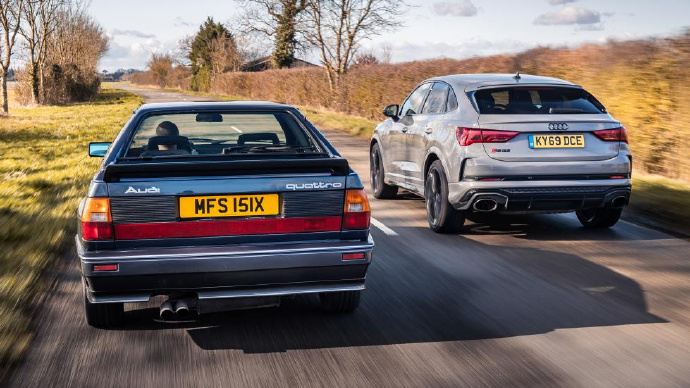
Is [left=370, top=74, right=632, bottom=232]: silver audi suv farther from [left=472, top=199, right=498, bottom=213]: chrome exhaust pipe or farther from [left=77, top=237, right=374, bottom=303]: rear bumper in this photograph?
[left=77, top=237, right=374, bottom=303]: rear bumper

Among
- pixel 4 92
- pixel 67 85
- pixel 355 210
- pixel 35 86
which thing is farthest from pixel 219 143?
pixel 67 85

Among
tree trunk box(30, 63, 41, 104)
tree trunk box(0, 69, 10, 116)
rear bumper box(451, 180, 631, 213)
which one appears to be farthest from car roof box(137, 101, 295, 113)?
tree trunk box(30, 63, 41, 104)

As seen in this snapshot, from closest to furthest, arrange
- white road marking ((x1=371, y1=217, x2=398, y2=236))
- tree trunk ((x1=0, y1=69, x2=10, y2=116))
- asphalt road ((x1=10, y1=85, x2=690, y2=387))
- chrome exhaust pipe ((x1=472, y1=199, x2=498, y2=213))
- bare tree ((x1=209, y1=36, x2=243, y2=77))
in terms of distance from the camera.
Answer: asphalt road ((x1=10, y1=85, x2=690, y2=387)) → chrome exhaust pipe ((x1=472, y1=199, x2=498, y2=213)) → white road marking ((x1=371, y1=217, x2=398, y2=236)) → tree trunk ((x1=0, y1=69, x2=10, y2=116)) → bare tree ((x1=209, y1=36, x2=243, y2=77))

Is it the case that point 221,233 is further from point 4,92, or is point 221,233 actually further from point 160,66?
point 160,66

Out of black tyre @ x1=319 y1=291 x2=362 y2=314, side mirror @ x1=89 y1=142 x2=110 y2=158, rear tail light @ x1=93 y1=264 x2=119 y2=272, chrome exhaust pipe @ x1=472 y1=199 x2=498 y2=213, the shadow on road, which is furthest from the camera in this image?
chrome exhaust pipe @ x1=472 y1=199 x2=498 y2=213

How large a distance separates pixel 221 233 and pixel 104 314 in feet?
3.24

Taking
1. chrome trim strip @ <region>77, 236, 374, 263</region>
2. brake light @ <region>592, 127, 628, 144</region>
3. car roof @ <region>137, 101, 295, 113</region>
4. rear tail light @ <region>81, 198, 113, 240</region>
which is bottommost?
chrome trim strip @ <region>77, 236, 374, 263</region>

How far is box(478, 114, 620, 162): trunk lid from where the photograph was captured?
23.5 ft

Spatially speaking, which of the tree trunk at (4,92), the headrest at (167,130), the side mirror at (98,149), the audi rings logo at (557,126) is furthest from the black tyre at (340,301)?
the tree trunk at (4,92)

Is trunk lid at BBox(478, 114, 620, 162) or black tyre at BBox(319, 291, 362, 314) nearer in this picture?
black tyre at BBox(319, 291, 362, 314)

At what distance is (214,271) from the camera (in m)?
4.11

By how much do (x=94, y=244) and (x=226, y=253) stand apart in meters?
0.71

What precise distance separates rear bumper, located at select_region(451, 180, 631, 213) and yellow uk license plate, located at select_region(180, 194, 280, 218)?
339cm

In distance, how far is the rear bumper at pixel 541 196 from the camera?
7203mm
